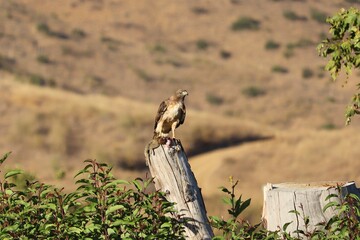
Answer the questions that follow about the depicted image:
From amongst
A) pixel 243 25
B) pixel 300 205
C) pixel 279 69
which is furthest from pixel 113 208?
pixel 243 25

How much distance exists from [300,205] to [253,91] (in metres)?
50.6

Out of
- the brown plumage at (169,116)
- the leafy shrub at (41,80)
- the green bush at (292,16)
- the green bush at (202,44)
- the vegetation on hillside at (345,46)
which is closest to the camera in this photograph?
the vegetation on hillside at (345,46)

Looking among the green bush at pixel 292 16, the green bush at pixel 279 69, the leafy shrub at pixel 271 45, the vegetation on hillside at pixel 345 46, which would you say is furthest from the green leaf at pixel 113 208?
the green bush at pixel 292 16

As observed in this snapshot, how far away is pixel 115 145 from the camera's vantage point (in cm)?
3753

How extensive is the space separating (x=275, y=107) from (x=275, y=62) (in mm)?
11496

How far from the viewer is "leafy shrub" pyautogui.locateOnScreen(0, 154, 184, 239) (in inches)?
257

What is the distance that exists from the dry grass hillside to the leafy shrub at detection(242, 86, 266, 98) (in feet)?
0.23

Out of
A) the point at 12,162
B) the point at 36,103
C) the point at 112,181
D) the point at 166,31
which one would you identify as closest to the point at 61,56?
the point at 166,31

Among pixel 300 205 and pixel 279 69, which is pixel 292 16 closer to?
pixel 279 69

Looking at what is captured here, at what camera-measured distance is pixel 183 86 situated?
57.4 metres

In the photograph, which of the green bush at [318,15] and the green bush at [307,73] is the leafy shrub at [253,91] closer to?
the green bush at [307,73]

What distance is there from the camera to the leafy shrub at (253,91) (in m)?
57.5

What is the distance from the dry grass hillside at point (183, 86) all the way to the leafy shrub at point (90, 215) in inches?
401

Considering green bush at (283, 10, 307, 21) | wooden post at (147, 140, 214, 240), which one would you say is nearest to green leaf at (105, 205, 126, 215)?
wooden post at (147, 140, 214, 240)
